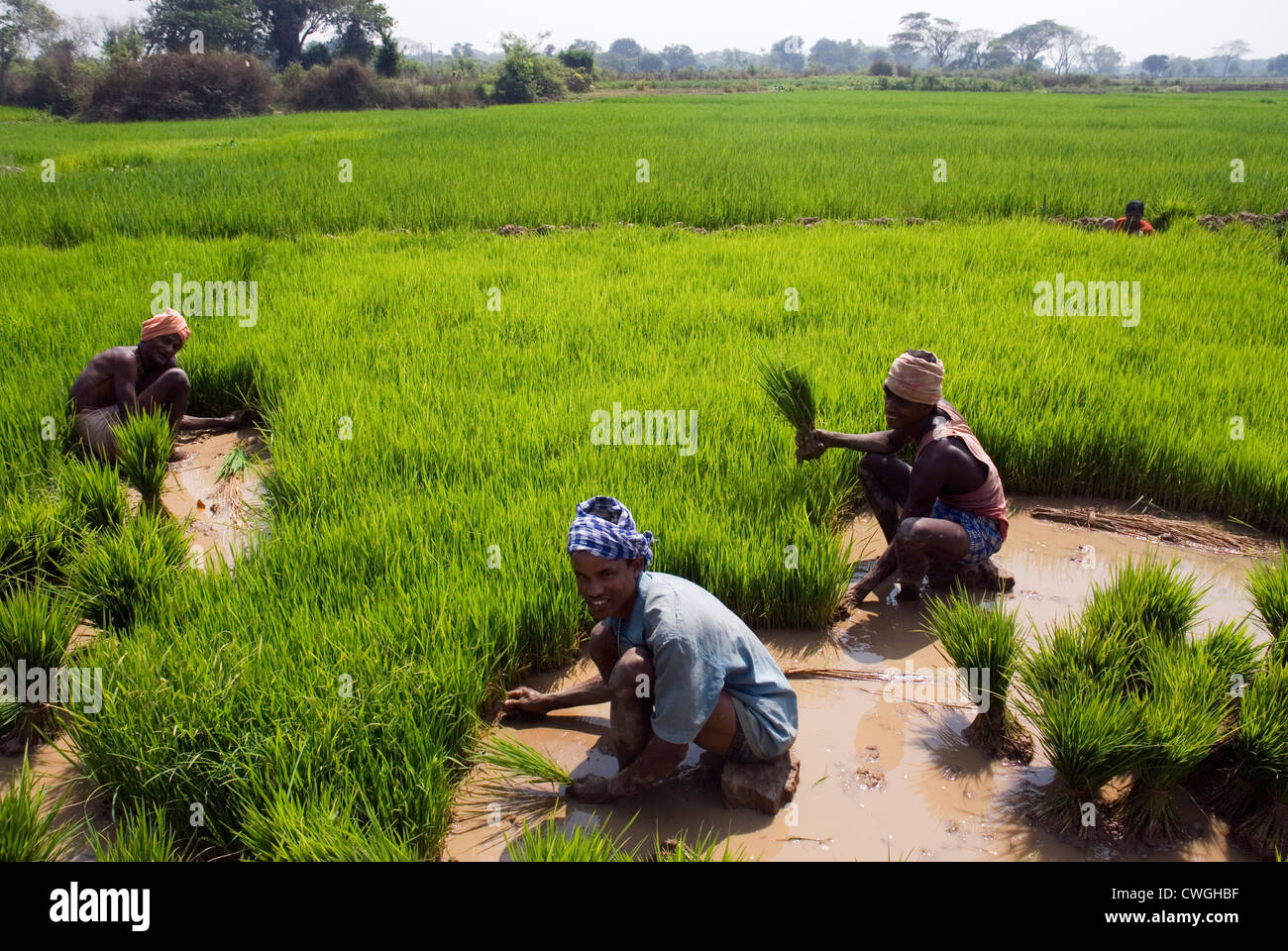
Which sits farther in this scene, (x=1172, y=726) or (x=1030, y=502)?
(x=1030, y=502)

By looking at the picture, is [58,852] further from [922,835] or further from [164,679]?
[922,835]

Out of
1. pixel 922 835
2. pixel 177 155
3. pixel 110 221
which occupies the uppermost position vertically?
pixel 177 155

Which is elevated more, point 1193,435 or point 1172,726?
point 1193,435

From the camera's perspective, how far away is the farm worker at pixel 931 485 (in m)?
3.27

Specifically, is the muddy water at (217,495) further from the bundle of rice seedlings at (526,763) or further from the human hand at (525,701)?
the bundle of rice seedlings at (526,763)

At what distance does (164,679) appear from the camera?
2479 mm

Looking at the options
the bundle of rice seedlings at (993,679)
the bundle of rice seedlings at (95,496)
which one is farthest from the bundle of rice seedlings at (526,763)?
the bundle of rice seedlings at (95,496)

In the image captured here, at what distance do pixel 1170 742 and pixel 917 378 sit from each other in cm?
152

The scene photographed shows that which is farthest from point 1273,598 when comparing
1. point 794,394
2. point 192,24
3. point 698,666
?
point 192,24

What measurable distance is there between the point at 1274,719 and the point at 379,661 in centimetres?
249

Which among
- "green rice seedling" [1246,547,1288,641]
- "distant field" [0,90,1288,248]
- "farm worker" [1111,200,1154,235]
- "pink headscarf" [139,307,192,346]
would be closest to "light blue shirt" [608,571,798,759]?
"green rice seedling" [1246,547,1288,641]

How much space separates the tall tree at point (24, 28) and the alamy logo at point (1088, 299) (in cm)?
4506

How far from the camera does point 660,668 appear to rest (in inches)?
86.3
